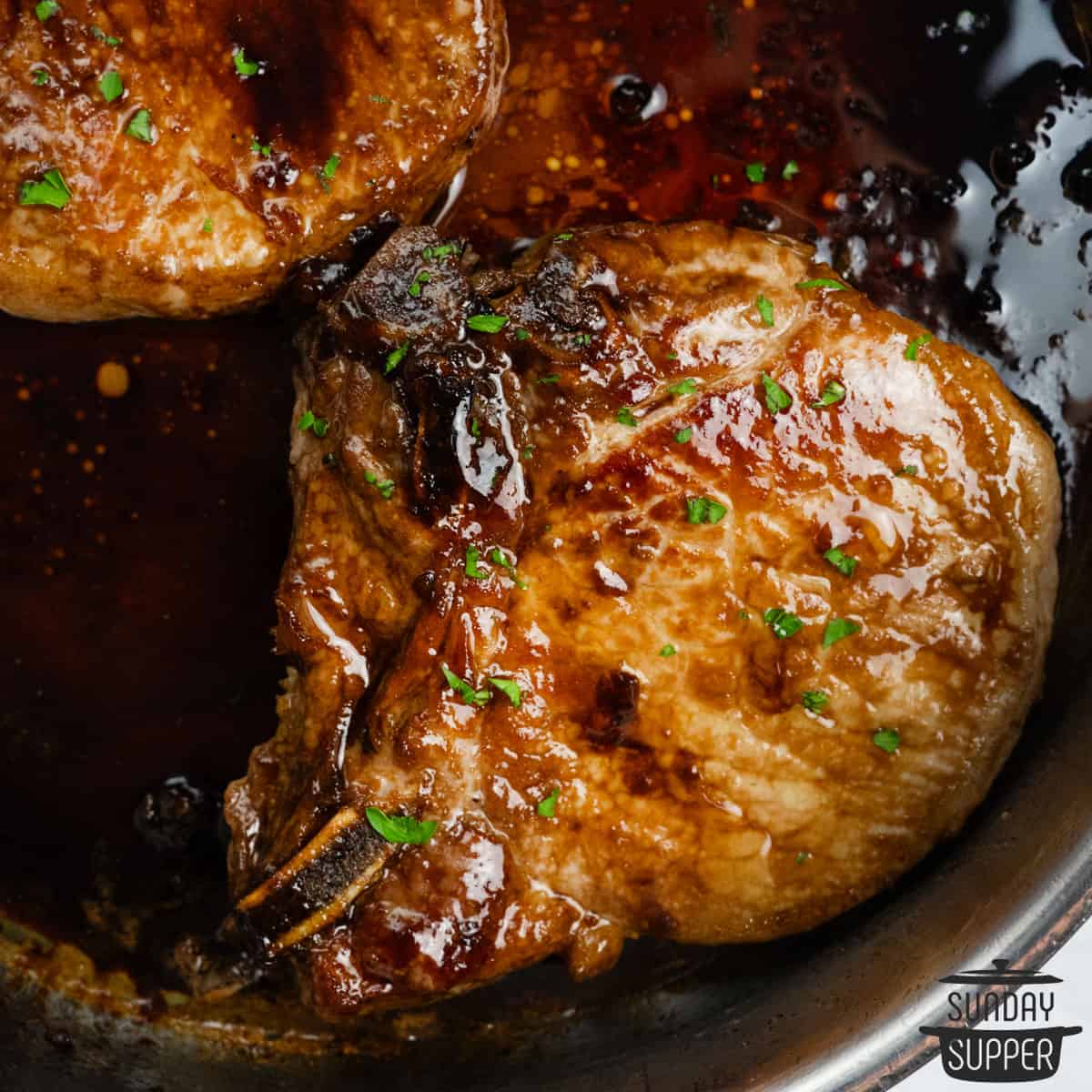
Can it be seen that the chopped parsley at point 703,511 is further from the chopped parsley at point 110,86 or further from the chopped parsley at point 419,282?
the chopped parsley at point 110,86

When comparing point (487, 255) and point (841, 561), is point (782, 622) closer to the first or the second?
point (841, 561)

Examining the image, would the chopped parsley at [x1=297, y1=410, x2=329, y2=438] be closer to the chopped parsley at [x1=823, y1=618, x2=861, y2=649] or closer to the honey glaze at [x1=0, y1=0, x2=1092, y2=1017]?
the honey glaze at [x1=0, y1=0, x2=1092, y2=1017]

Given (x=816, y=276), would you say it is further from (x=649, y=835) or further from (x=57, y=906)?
(x=57, y=906)

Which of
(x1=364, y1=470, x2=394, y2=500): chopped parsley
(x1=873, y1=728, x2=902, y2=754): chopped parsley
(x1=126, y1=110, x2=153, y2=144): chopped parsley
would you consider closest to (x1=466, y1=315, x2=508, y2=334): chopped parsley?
(x1=364, y1=470, x2=394, y2=500): chopped parsley

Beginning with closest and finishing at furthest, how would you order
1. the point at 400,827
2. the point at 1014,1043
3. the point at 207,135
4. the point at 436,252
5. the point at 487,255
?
the point at 400,827 < the point at 436,252 < the point at 207,135 < the point at 1014,1043 < the point at 487,255

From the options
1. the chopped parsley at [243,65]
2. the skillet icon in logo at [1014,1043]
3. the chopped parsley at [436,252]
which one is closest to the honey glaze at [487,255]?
the chopped parsley at [436,252]

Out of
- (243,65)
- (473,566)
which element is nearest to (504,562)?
(473,566)
